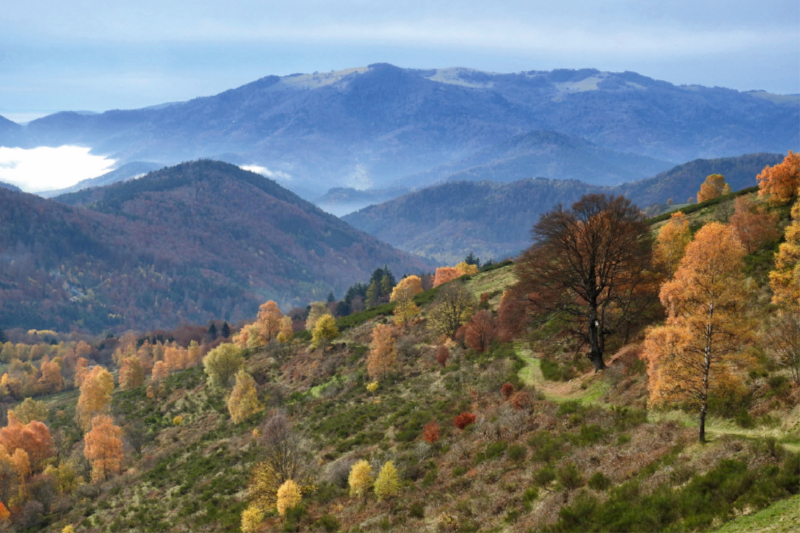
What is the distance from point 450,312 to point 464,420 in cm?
2938

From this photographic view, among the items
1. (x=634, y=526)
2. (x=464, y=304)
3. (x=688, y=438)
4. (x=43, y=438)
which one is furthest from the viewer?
(x=43, y=438)

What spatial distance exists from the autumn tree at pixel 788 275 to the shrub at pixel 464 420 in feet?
65.3

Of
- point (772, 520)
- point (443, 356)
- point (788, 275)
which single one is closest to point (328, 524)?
point (772, 520)

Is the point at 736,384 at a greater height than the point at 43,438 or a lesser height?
greater

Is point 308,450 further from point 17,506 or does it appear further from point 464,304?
point 17,506

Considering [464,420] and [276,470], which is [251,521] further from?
[464,420]

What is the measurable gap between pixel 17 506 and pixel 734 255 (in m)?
85.6

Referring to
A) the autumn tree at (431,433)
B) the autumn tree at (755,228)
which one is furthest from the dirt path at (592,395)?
the autumn tree at (755,228)

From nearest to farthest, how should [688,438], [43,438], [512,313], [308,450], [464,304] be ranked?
[688,438] → [512,313] → [308,450] → [464,304] → [43,438]

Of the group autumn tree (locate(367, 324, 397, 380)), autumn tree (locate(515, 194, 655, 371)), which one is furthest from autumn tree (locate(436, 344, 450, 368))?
autumn tree (locate(515, 194, 655, 371))

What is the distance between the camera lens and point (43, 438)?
84938 mm

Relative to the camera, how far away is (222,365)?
85.9 m

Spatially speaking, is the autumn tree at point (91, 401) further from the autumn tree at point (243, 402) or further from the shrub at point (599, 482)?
the shrub at point (599, 482)

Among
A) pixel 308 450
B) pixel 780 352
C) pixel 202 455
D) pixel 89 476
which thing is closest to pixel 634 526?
pixel 780 352
